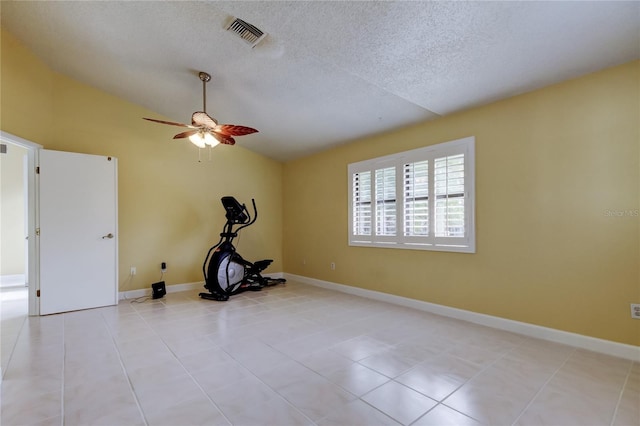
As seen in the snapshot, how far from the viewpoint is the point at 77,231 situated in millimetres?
4035

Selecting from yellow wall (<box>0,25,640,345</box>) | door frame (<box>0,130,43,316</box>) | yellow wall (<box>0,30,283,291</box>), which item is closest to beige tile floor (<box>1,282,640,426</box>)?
door frame (<box>0,130,43,316</box>)

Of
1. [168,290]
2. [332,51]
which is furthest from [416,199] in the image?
[168,290]

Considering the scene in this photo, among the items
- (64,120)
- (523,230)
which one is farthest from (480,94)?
(64,120)

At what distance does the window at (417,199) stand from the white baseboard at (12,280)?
Result: 6.31 metres

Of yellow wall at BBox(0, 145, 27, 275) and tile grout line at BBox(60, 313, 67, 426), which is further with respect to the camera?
yellow wall at BBox(0, 145, 27, 275)

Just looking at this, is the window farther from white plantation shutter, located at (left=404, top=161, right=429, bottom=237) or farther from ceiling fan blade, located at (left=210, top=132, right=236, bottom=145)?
ceiling fan blade, located at (left=210, top=132, right=236, bottom=145)

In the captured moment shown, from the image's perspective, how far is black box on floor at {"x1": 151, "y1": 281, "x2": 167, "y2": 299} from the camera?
4.64 meters

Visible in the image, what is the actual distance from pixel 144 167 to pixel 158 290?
2.02 m

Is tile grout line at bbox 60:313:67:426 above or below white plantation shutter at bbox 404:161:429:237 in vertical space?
below

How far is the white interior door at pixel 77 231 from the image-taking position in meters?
3.85

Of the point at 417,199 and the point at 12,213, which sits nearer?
the point at 417,199

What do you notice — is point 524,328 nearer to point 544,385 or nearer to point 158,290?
point 544,385

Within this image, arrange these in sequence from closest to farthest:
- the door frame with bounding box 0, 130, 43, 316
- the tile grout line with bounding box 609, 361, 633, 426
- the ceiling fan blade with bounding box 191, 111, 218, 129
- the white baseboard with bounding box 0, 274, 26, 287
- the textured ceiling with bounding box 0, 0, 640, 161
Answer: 1. the tile grout line with bounding box 609, 361, 633, 426
2. the textured ceiling with bounding box 0, 0, 640, 161
3. the ceiling fan blade with bounding box 191, 111, 218, 129
4. the door frame with bounding box 0, 130, 43, 316
5. the white baseboard with bounding box 0, 274, 26, 287

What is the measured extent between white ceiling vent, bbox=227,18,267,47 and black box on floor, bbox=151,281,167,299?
12.7 ft
